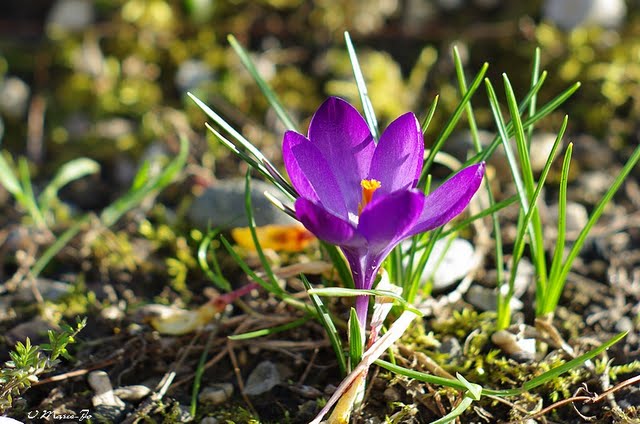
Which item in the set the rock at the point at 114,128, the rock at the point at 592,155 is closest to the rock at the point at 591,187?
the rock at the point at 592,155

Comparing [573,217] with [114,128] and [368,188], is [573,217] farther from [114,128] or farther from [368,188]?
[114,128]

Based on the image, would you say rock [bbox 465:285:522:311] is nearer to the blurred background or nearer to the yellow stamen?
the yellow stamen

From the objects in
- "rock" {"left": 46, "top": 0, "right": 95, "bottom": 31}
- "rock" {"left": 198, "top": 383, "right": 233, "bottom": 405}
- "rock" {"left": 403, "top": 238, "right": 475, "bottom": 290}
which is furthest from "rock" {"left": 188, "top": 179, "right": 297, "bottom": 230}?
"rock" {"left": 46, "top": 0, "right": 95, "bottom": 31}

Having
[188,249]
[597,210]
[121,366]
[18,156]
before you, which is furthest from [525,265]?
[18,156]

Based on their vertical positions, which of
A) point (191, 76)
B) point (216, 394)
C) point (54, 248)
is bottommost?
point (216, 394)

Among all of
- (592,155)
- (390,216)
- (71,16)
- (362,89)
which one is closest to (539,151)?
(592,155)

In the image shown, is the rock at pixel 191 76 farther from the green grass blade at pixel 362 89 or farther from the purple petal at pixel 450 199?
the purple petal at pixel 450 199
